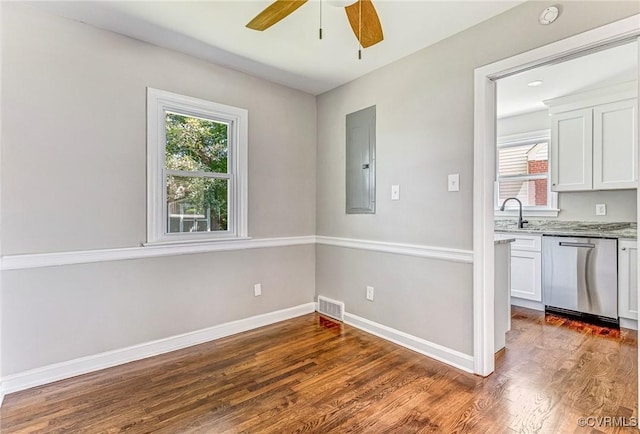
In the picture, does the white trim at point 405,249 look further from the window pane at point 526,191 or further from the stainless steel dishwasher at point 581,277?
the window pane at point 526,191

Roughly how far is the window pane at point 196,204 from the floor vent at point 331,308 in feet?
4.51

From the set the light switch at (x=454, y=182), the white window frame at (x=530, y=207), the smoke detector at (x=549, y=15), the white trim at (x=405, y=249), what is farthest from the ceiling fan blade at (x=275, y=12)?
the white window frame at (x=530, y=207)

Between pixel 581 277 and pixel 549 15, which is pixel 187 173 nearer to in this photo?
pixel 549 15

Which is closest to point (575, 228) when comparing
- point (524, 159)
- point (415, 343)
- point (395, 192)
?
point (524, 159)

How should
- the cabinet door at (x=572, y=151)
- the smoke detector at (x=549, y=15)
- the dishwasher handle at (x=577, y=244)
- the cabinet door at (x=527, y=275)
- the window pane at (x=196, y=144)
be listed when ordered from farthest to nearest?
the cabinet door at (x=527, y=275) < the cabinet door at (x=572, y=151) < the dishwasher handle at (x=577, y=244) < the window pane at (x=196, y=144) < the smoke detector at (x=549, y=15)

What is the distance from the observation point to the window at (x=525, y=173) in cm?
430

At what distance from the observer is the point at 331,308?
11.5ft

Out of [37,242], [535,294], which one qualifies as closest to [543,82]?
[535,294]

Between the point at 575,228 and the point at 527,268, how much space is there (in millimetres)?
685

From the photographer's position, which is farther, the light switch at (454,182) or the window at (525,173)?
the window at (525,173)

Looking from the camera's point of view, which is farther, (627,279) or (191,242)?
(627,279)

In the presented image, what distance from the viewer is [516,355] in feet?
8.38

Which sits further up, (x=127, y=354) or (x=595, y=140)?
(x=595, y=140)

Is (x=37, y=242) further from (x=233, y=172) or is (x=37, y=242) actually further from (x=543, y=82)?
(x=543, y=82)
